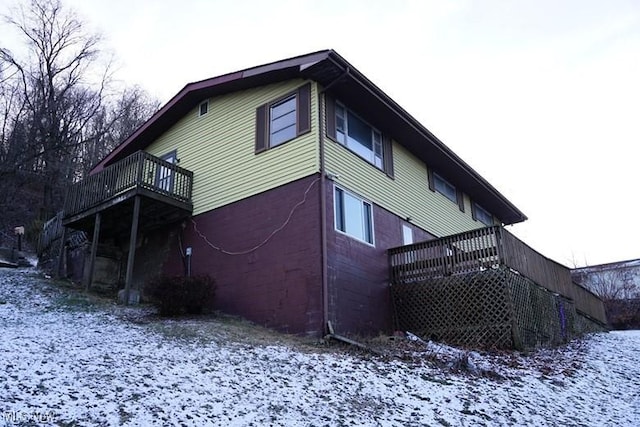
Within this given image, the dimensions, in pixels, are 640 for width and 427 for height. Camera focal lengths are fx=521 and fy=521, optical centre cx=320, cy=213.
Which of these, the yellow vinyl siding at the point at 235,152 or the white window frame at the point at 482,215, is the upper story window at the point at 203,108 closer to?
the yellow vinyl siding at the point at 235,152

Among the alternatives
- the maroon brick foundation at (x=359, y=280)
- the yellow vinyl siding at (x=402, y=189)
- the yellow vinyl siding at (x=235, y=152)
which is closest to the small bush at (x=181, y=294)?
the yellow vinyl siding at (x=235, y=152)

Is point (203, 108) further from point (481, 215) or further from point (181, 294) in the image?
point (481, 215)

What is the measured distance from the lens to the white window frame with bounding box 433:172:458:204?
17609 millimetres

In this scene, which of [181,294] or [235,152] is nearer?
[181,294]

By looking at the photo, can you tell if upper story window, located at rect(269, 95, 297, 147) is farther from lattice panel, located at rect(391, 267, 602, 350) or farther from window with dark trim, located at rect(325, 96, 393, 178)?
lattice panel, located at rect(391, 267, 602, 350)

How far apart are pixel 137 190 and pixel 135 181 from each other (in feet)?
1.21

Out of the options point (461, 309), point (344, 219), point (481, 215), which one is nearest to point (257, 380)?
point (344, 219)

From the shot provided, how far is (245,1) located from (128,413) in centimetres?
1381

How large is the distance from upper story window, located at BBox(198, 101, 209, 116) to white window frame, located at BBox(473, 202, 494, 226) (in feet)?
35.7

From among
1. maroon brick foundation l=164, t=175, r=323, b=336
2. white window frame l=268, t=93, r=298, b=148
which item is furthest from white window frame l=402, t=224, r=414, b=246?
white window frame l=268, t=93, r=298, b=148

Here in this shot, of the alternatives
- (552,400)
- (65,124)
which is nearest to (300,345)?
(552,400)

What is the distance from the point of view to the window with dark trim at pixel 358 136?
12891mm

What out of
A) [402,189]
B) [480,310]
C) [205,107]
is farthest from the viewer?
[205,107]

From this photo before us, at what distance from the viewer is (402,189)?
1519 centimetres
